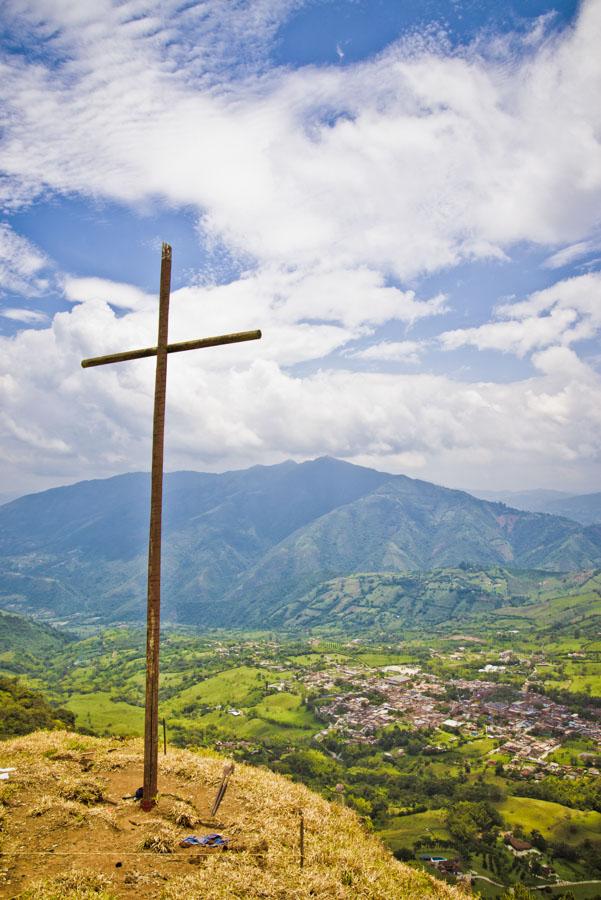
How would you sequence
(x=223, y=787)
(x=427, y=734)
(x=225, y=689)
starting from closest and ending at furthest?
(x=223, y=787)
(x=427, y=734)
(x=225, y=689)

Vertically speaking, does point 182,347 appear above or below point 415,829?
above

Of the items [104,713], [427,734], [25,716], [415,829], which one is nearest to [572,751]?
[427,734]

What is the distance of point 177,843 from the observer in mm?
10164

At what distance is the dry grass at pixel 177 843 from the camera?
8.77m

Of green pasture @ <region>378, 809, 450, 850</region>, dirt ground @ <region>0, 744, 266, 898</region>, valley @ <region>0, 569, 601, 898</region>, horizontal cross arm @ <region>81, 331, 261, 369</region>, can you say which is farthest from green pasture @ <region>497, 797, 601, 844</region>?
horizontal cross arm @ <region>81, 331, 261, 369</region>

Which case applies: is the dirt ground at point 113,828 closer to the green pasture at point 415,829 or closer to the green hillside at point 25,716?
Result: the green hillside at point 25,716

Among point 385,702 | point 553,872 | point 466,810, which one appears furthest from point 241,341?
point 385,702

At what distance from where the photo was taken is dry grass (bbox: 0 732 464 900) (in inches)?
345

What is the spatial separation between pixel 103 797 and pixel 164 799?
4.85ft

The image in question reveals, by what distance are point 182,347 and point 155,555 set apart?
522 cm

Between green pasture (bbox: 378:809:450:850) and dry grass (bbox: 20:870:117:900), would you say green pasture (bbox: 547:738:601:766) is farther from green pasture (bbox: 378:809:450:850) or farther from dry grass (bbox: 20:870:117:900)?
dry grass (bbox: 20:870:117:900)

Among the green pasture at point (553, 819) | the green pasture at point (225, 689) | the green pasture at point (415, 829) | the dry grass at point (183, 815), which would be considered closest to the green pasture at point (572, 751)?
the green pasture at point (553, 819)

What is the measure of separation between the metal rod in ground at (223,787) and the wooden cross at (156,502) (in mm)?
1432

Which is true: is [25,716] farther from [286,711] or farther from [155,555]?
[286,711]
